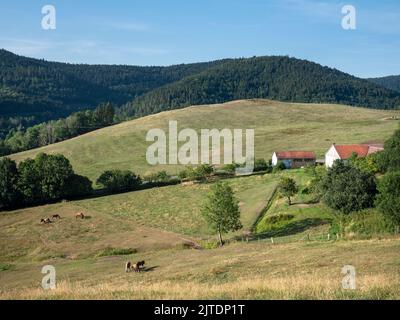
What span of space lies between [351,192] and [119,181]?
181 feet

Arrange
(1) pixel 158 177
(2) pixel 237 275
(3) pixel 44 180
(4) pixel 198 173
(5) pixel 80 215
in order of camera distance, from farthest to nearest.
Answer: (1) pixel 158 177 → (4) pixel 198 173 → (3) pixel 44 180 → (5) pixel 80 215 → (2) pixel 237 275

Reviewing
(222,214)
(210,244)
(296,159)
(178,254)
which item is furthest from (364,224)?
(296,159)

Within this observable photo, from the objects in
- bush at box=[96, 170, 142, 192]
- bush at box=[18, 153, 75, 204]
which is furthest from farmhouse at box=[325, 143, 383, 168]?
bush at box=[18, 153, 75, 204]

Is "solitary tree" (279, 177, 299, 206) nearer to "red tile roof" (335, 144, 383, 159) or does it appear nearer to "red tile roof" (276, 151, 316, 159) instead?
"red tile roof" (335, 144, 383, 159)

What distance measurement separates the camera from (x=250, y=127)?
151m

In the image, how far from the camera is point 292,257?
31375mm

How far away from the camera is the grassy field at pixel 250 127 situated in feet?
379

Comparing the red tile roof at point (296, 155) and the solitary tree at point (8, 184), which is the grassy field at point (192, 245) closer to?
the solitary tree at point (8, 184)

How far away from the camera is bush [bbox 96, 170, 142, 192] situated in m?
93.7

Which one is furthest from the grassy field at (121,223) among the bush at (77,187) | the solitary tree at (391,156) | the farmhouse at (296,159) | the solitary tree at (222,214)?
the solitary tree at (391,156)

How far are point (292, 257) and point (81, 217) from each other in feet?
156

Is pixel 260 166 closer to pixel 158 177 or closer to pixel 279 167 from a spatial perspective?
pixel 279 167

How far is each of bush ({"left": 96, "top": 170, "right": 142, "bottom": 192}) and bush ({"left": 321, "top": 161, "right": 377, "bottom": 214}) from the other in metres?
50.9

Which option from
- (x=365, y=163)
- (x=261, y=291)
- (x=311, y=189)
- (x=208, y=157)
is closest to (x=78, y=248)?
(x=311, y=189)
